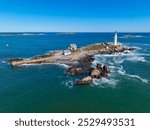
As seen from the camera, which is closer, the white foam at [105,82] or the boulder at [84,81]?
the white foam at [105,82]

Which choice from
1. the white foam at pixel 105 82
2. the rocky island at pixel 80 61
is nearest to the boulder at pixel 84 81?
the rocky island at pixel 80 61

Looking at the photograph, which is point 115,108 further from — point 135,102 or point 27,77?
point 27,77

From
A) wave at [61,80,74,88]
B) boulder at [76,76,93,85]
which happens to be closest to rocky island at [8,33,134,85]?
boulder at [76,76,93,85]

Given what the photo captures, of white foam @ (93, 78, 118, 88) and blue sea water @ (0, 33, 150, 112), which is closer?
blue sea water @ (0, 33, 150, 112)

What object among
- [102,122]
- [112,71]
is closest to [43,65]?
[112,71]

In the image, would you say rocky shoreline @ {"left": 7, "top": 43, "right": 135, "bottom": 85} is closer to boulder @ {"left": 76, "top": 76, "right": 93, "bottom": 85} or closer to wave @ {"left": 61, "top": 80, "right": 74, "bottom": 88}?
boulder @ {"left": 76, "top": 76, "right": 93, "bottom": 85}

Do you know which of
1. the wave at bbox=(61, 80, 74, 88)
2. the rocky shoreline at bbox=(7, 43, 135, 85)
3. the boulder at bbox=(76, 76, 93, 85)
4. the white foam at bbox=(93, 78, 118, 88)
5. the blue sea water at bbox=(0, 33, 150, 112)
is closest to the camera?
the blue sea water at bbox=(0, 33, 150, 112)

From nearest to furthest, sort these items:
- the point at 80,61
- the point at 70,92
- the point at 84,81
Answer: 1. the point at 70,92
2. the point at 84,81
3. the point at 80,61

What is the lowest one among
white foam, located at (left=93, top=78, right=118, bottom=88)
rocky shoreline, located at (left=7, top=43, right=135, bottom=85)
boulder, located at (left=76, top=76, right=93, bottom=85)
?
white foam, located at (left=93, top=78, right=118, bottom=88)

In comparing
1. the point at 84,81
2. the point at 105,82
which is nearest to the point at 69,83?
the point at 84,81

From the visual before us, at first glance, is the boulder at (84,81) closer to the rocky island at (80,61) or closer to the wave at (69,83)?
the rocky island at (80,61)

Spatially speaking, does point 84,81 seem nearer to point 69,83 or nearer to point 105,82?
point 69,83
